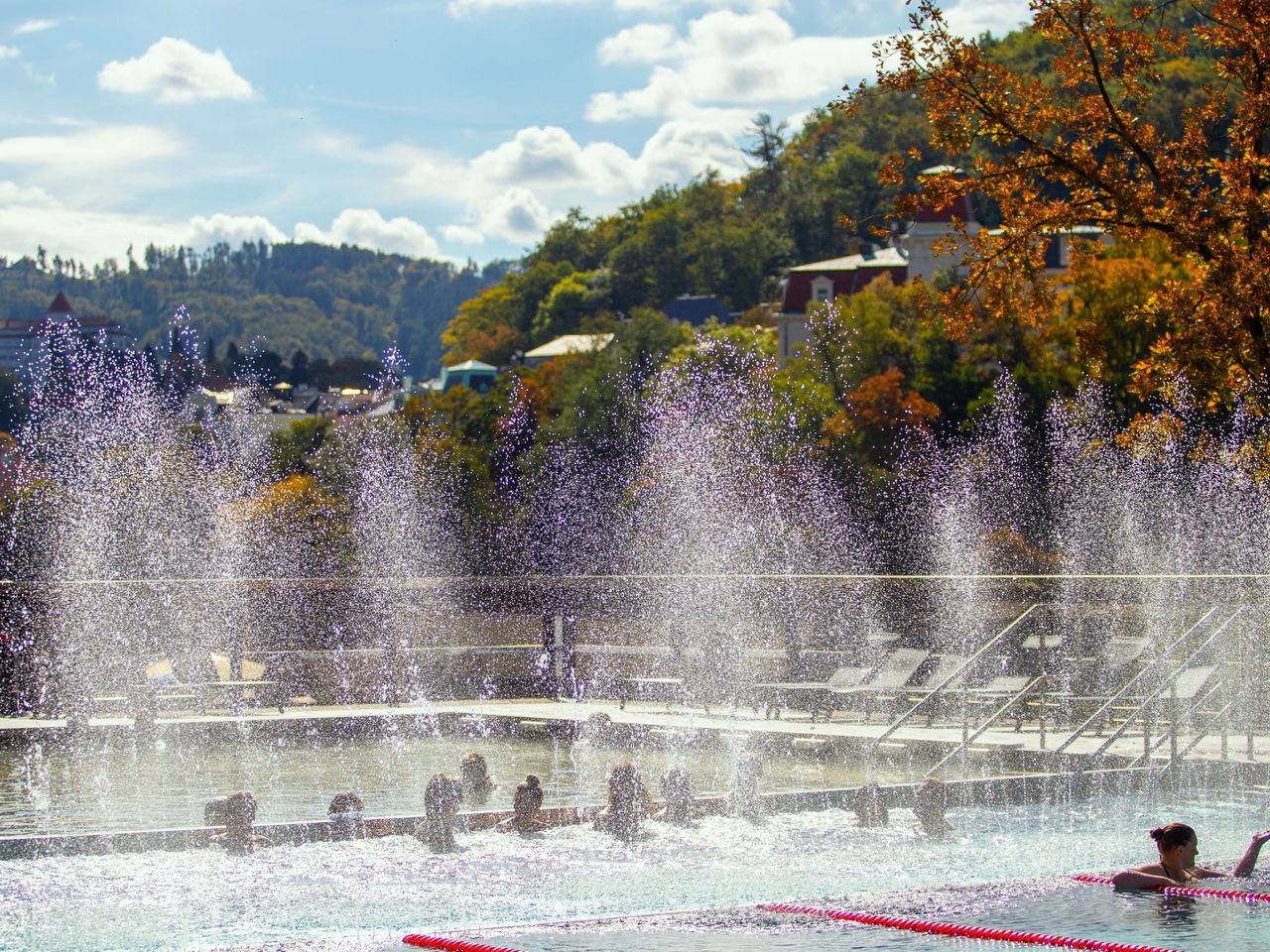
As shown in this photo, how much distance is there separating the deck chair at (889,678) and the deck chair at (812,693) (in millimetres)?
112

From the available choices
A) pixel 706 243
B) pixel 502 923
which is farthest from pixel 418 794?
pixel 706 243

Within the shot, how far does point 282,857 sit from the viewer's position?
10.7m

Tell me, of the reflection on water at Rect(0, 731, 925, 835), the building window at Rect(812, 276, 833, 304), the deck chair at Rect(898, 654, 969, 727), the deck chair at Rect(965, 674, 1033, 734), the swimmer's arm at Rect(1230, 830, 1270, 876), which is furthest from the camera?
the building window at Rect(812, 276, 833, 304)

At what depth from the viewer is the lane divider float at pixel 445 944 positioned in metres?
7.87

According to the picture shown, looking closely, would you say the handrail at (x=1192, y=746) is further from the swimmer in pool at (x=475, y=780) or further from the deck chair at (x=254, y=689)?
the deck chair at (x=254, y=689)

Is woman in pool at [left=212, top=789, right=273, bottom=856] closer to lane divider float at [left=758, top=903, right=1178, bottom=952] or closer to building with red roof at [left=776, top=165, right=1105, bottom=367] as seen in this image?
lane divider float at [left=758, top=903, right=1178, bottom=952]

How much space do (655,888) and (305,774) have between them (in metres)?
6.31

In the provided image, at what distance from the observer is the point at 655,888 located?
10000 millimetres

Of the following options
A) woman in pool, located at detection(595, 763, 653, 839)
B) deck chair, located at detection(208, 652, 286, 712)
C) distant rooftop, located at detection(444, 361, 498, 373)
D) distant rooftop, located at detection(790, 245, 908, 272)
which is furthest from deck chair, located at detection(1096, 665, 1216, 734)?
distant rooftop, located at detection(444, 361, 498, 373)

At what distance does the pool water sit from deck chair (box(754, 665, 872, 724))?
612cm

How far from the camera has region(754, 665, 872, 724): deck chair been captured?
18547 millimetres

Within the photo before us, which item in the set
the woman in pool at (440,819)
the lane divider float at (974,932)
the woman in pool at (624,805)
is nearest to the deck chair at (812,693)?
the woman in pool at (624,805)

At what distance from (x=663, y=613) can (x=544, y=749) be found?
6.37m

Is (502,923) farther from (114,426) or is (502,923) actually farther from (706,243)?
(706,243)
